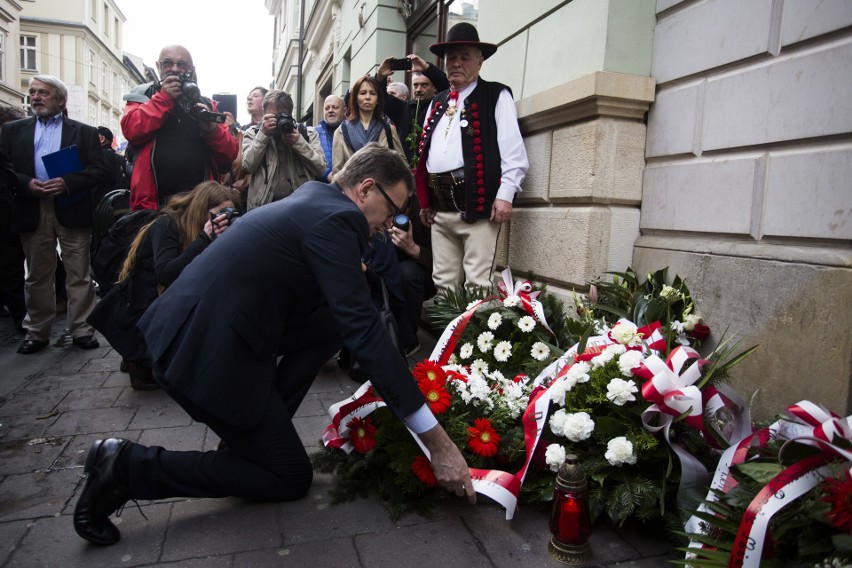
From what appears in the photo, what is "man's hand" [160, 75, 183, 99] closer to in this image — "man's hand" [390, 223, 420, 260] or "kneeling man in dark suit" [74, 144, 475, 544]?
"man's hand" [390, 223, 420, 260]

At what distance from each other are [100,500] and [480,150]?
2972mm

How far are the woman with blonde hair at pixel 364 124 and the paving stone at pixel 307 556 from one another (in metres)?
3.43

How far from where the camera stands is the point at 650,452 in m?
2.38

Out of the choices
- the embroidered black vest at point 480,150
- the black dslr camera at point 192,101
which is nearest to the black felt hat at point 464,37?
the embroidered black vest at point 480,150

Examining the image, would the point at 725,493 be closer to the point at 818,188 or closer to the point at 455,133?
the point at 818,188

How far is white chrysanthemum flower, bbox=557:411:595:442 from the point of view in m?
2.43

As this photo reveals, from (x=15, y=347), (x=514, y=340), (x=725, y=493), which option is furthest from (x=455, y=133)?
(x=15, y=347)

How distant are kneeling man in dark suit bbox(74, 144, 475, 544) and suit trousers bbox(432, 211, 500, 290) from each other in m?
1.89

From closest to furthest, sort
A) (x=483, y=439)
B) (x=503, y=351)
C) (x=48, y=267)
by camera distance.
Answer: (x=483, y=439) < (x=503, y=351) < (x=48, y=267)

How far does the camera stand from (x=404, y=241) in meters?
4.64

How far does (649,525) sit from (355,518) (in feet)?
3.70

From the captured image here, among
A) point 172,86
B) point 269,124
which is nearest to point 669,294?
point 269,124

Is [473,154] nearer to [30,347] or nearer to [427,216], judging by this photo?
[427,216]

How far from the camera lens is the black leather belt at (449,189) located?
4.32 metres
